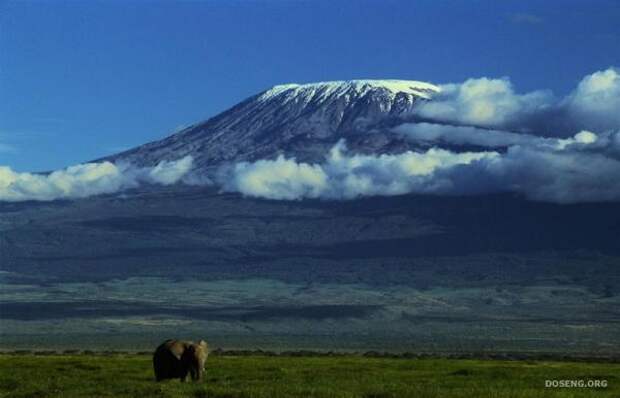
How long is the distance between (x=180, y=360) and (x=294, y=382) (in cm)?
286

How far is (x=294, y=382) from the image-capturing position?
29797 mm

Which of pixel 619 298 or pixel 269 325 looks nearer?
pixel 269 325

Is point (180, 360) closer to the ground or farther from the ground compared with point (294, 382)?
farther from the ground

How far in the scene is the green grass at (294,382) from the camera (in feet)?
83.3

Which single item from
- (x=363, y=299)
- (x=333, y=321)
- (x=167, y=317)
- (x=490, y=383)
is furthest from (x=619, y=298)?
(x=490, y=383)

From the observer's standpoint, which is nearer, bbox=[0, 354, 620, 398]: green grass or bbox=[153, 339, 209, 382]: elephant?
bbox=[0, 354, 620, 398]: green grass

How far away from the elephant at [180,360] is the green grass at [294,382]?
463 millimetres

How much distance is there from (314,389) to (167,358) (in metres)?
5.97

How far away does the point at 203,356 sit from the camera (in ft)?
100

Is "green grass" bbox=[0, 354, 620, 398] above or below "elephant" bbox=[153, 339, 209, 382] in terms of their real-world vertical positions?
below

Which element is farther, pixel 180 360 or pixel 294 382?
pixel 180 360

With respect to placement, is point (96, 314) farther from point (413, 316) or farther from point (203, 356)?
point (203, 356)

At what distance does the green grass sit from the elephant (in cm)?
46

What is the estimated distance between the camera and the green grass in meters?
25.4
